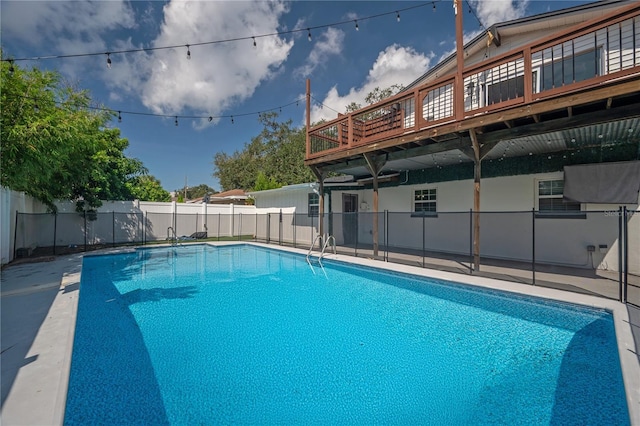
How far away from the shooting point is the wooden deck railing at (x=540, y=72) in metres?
4.83

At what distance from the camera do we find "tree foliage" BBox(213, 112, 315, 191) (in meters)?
28.3

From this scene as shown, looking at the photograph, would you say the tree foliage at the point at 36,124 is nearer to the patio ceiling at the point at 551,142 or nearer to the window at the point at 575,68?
the patio ceiling at the point at 551,142

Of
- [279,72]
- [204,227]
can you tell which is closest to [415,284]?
[204,227]

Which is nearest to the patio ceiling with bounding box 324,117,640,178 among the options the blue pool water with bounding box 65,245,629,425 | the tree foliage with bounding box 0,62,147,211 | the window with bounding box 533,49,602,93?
the window with bounding box 533,49,602,93

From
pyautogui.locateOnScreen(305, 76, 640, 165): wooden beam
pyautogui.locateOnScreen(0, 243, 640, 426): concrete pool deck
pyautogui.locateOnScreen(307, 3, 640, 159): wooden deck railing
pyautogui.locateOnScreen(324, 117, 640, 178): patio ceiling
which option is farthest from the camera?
pyautogui.locateOnScreen(324, 117, 640, 178): patio ceiling

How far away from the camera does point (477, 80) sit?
27.6ft

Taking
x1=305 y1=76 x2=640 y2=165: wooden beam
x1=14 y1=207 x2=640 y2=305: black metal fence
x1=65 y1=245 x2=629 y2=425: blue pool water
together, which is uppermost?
x1=305 y1=76 x2=640 y2=165: wooden beam

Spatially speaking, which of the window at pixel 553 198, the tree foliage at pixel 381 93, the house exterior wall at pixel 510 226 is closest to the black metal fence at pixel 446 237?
the house exterior wall at pixel 510 226

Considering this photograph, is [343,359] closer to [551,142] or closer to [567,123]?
[567,123]

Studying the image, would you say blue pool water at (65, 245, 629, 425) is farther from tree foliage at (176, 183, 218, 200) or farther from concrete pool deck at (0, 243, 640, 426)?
tree foliage at (176, 183, 218, 200)

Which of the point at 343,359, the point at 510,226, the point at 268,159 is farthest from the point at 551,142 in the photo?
the point at 268,159

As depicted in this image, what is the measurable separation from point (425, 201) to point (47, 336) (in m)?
10.4

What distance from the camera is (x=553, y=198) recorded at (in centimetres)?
791

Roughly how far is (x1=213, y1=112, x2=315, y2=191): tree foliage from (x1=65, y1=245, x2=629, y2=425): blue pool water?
20.7 m
